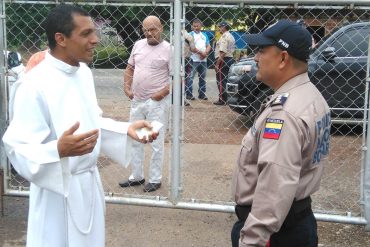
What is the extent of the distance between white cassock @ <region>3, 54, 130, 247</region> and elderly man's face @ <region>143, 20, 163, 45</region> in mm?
2500

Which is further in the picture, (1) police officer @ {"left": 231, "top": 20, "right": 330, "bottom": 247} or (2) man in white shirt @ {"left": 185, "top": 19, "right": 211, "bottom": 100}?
(2) man in white shirt @ {"left": 185, "top": 19, "right": 211, "bottom": 100}

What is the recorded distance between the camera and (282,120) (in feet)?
7.06

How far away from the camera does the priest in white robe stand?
2309mm

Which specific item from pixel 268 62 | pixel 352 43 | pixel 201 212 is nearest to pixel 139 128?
pixel 268 62

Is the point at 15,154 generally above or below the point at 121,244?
above

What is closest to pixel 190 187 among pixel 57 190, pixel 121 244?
pixel 121 244

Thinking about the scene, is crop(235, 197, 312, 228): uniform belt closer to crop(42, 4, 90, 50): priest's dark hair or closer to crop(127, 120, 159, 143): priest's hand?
crop(127, 120, 159, 143): priest's hand

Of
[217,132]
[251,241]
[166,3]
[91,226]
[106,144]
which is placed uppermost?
[166,3]

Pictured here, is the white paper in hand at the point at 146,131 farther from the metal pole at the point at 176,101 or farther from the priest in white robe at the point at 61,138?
the metal pole at the point at 176,101

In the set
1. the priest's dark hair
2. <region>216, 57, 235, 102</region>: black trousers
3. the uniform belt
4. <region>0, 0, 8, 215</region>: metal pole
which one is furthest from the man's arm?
<region>216, 57, 235, 102</region>: black trousers

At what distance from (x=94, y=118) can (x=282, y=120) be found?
3.52 feet

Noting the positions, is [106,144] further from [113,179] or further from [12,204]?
[113,179]

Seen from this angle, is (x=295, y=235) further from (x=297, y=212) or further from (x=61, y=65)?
(x=61, y=65)

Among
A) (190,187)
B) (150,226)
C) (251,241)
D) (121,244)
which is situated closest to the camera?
(251,241)
